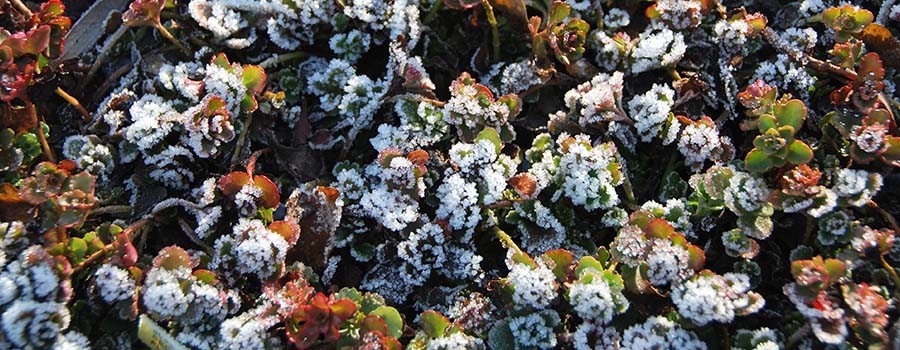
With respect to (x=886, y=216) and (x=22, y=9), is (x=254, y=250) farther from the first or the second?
(x=886, y=216)

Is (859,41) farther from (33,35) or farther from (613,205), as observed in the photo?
(33,35)

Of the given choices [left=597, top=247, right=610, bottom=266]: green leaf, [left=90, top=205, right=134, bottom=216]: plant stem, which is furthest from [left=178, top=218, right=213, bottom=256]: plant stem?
[left=597, top=247, right=610, bottom=266]: green leaf

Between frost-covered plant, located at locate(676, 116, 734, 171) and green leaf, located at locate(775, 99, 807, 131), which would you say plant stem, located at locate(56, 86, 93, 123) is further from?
green leaf, located at locate(775, 99, 807, 131)

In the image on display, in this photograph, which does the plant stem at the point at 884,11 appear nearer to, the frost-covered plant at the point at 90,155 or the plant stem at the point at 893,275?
the plant stem at the point at 893,275

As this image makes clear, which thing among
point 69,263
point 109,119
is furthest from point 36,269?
point 109,119

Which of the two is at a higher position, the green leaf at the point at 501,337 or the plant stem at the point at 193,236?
the plant stem at the point at 193,236

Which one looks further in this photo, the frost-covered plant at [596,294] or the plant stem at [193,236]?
the plant stem at [193,236]

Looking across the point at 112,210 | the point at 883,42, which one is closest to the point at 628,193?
the point at 883,42

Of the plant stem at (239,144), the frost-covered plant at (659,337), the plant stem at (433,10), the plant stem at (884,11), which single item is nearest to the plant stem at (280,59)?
the plant stem at (239,144)
